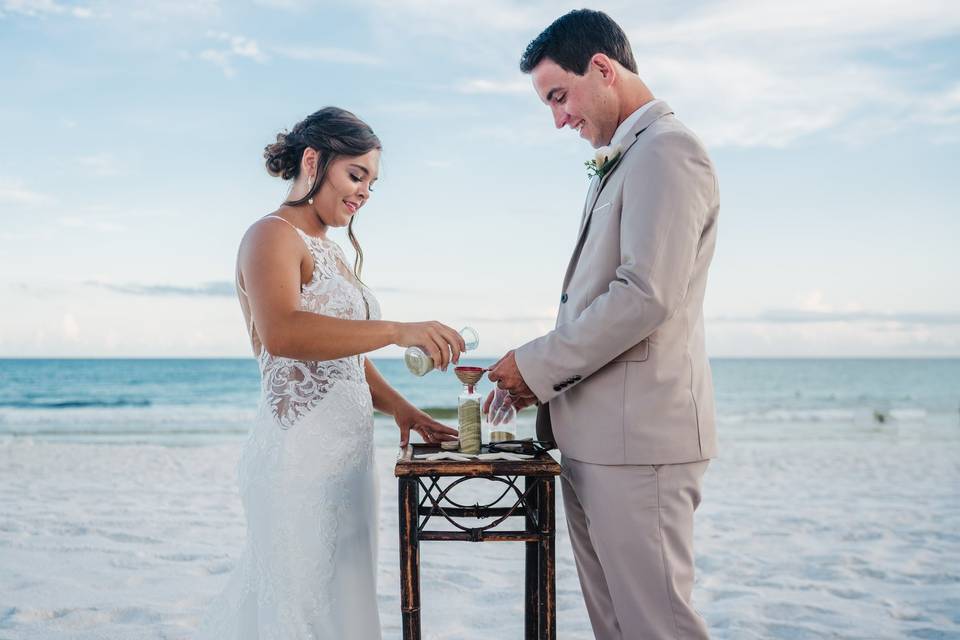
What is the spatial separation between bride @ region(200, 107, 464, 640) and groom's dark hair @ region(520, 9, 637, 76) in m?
0.68

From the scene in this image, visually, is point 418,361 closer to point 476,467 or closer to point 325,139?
point 476,467

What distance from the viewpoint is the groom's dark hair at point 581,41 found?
83.9 inches

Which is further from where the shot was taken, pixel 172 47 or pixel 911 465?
pixel 172 47

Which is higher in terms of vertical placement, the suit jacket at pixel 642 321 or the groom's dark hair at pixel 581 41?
the groom's dark hair at pixel 581 41

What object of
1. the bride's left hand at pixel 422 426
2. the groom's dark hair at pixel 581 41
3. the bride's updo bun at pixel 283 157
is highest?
the groom's dark hair at pixel 581 41

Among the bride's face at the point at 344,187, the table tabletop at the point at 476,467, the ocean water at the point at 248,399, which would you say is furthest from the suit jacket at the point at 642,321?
the ocean water at the point at 248,399

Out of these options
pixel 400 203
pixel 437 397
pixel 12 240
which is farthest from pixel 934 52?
pixel 12 240

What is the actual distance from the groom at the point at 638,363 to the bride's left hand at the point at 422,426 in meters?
0.55

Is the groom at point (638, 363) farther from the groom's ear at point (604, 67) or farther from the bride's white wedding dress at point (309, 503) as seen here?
the bride's white wedding dress at point (309, 503)

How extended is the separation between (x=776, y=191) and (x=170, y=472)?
1569 cm

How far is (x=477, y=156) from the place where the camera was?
14.1m

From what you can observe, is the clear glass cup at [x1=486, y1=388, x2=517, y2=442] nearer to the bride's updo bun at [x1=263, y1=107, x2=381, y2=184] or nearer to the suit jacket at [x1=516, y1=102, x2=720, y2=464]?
the suit jacket at [x1=516, y1=102, x2=720, y2=464]

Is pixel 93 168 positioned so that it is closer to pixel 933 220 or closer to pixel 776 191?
pixel 776 191

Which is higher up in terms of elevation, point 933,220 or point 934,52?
point 934,52
